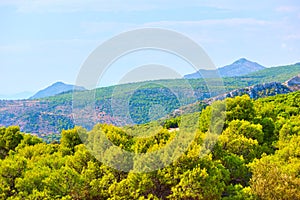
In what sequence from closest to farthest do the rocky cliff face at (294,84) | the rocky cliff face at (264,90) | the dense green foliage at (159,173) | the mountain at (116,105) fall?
the dense green foliage at (159,173) < the mountain at (116,105) < the rocky cliff face at (264,90) < the rocky cliff face at (294,84)

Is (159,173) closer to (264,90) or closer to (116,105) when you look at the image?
(116,105)

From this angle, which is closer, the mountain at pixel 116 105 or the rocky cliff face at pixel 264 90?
the mountain at pixel 116 105

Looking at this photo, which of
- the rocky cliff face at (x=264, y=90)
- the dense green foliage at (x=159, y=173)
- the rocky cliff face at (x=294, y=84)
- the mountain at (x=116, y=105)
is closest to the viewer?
the dense green foliage at (x=159, y=173)

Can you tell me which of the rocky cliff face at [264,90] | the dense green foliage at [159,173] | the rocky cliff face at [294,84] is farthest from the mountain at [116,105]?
the rocky cliff face at [294,84]

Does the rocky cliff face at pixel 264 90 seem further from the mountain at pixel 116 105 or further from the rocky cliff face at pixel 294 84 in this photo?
the rocky cliff face at pixel 294 84

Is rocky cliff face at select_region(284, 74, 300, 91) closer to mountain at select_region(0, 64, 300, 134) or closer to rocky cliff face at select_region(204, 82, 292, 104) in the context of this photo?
rocky cliff face at select_region(204, 82, 292, 104)

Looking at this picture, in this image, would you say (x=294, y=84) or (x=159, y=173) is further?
(x=294, y=84)

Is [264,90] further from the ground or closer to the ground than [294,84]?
closer to the ground

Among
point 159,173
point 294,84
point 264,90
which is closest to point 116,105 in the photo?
point 159,173

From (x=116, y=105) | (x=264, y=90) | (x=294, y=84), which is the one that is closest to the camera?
(x=116, y=105)

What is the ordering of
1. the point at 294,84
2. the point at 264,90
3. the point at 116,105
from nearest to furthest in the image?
the point at 116,105 < the point at 264,90 < the point at 294,84

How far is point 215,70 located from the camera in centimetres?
2544

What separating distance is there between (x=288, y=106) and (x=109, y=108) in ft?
134

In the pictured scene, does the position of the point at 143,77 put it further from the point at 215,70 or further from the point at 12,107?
the point at 12,107
